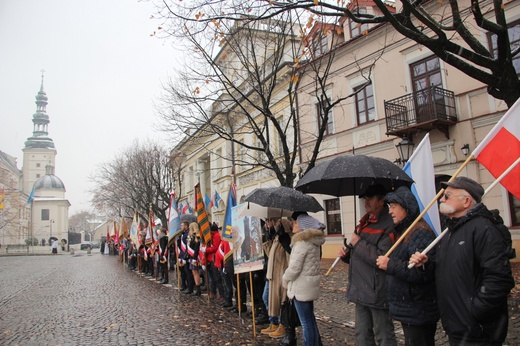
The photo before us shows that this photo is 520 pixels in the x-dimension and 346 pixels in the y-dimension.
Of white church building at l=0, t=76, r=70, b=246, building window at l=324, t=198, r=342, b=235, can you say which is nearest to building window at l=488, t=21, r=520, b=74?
building window at l=324, t=198, r=342, b=235

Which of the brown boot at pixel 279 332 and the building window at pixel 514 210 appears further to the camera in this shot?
the building window at pixel 514 210

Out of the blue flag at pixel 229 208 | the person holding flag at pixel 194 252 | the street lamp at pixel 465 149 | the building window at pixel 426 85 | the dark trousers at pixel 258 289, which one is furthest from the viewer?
the building window at pixel 426 85

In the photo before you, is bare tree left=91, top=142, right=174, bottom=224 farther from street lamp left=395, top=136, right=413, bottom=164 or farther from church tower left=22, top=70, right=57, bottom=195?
church tower left=22, top=70, right=57, bottom=195

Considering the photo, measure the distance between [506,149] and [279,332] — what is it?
450cm

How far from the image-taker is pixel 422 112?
14523 mm

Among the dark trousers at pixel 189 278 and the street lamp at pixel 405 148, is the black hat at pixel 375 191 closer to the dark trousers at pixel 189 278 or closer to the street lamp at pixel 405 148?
the dark trousers at pixel 189 278

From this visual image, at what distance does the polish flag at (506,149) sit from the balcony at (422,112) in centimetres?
1068

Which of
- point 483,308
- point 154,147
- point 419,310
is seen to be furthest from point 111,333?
point 154,147

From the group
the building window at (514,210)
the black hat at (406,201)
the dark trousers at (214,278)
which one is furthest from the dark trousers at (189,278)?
the building window at (514,210)

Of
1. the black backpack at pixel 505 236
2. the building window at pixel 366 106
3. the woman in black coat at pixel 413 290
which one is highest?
the building window at pixel 366 106

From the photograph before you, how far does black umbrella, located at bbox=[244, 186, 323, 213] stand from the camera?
241 inches

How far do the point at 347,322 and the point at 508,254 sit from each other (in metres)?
4.67

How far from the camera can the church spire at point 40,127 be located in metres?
115

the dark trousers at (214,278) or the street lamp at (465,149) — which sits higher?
the street lamp at (465,149)
